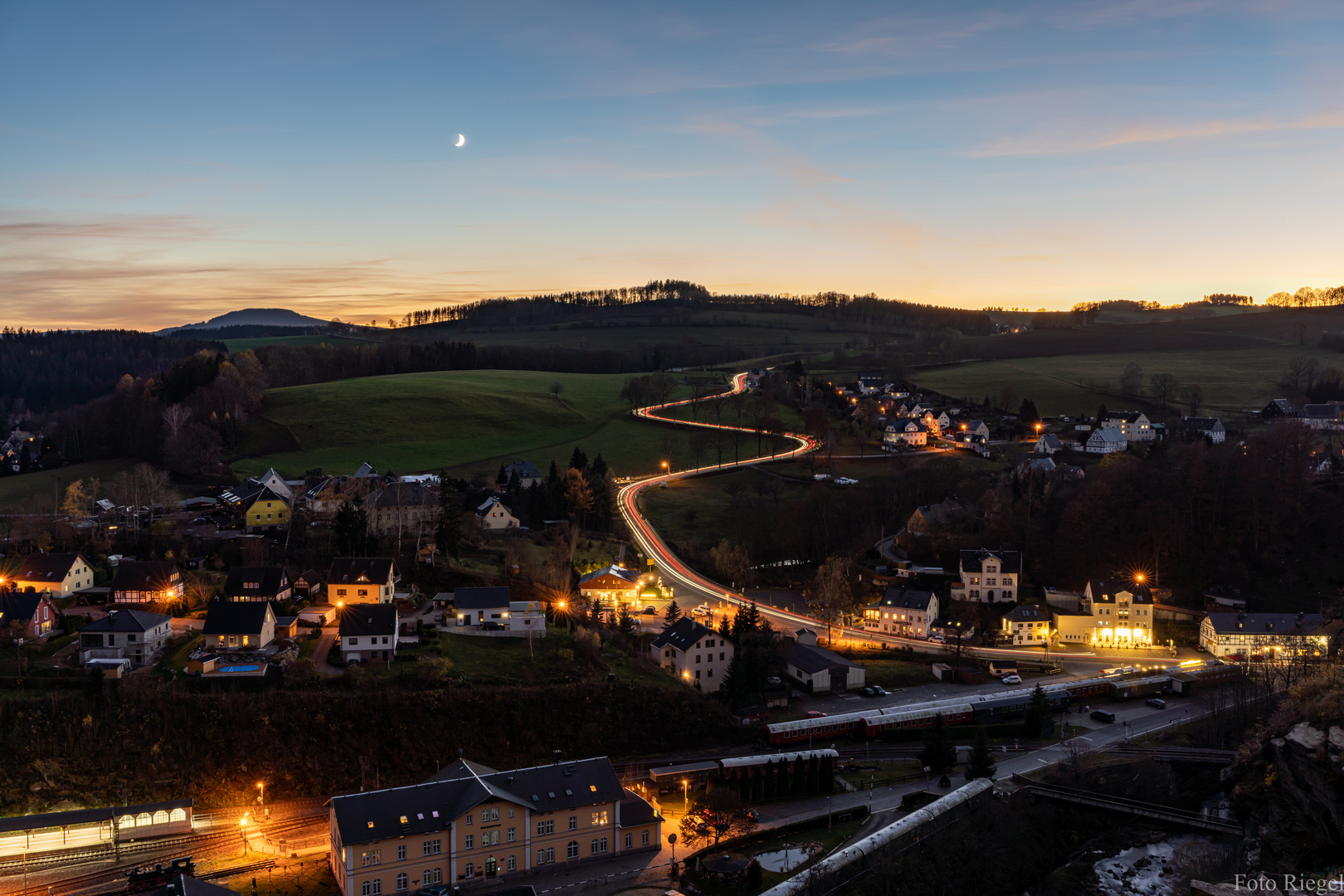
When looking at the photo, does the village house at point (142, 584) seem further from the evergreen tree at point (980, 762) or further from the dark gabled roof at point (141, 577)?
the evergreen tree at point (980, 762)

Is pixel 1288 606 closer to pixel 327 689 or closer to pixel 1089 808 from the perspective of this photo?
pixel 1089 808

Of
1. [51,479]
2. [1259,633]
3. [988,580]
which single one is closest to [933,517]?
[988,580]

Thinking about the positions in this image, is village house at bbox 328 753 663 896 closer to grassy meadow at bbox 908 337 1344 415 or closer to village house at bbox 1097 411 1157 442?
village house at bbox 1097 411 1157 442

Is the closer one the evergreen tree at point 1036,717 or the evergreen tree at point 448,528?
the evergreen tree at point 1036,717

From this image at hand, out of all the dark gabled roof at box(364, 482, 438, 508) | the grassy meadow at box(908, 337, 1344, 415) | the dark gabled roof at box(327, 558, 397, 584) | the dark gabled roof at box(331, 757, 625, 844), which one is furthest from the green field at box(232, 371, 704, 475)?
the dark gabled roof at box(331, 757, 625, 844)

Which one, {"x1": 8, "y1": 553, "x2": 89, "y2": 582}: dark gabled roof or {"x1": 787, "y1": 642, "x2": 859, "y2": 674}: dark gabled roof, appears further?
{"x1": 787, "y1": 642, "x2": 859, "y2": 674}: dark gabled roof

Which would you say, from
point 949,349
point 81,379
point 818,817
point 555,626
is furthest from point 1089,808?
point 81,379

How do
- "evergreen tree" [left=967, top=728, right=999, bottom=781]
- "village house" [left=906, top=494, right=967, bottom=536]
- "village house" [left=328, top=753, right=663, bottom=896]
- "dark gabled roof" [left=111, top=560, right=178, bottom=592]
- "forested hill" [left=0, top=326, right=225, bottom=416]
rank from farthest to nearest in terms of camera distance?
"forested hill" [left=0, top=326, right=225, bottom=416], "village house" [left=906, top=494, right=967, bottom=536], "dark gabled roof" [left=111, top=560, right=178, bottom=592], "evergreen tree" [left=967, top=728, right=999, bottom=781], "village house" [left=328, top=753, right=663, bottom=896]

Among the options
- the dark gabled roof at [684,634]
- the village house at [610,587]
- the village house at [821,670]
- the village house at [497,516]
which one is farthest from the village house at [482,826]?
the village house at [497,516]

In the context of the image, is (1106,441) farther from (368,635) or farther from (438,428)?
(368,635)
